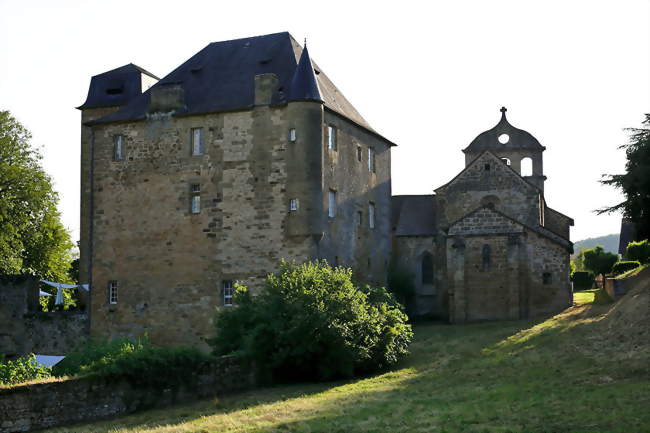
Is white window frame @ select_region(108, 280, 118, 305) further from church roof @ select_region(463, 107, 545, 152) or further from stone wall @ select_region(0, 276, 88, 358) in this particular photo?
church roof @ select_region(463, 107, 545, 152)

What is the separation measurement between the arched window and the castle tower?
9.25 m

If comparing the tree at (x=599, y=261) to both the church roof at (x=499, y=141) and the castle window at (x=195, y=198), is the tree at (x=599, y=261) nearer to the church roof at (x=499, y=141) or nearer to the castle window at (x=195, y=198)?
the church roof at (x=499, y=141)

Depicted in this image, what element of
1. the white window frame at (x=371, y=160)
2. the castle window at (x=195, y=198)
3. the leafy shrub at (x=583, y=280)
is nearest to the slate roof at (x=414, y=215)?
the white window frame at (x=371, y=160)

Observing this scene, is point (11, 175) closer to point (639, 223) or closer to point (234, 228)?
point (234, 228)

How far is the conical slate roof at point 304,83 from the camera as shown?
113 feet

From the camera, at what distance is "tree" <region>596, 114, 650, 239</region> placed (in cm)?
Result: 2995

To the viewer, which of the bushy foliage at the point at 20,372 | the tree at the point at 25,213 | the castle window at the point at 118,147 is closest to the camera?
the bushy foliage at the point at 20,372

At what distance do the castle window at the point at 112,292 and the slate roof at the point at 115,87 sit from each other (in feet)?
30.2

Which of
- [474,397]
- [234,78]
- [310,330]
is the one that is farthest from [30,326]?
[474,397]

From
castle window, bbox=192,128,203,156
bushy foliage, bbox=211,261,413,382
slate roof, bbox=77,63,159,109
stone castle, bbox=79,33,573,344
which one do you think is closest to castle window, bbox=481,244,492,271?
stone castle, bbox=79,33,573,344

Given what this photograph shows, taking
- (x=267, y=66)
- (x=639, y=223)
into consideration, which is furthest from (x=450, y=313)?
(x=267, y=66)

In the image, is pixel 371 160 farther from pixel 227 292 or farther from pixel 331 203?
pixel 227 292

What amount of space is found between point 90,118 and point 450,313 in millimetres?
19835

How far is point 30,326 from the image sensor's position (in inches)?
1479
